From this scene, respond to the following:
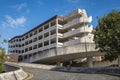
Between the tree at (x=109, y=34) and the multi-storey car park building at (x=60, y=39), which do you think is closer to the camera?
the tree at (x=109, y=34)

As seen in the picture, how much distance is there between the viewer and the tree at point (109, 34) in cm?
3181

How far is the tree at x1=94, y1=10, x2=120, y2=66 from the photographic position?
31.8m

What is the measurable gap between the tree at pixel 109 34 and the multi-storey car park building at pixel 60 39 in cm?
1206

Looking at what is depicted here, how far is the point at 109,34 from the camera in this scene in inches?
1259

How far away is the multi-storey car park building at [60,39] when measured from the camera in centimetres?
5083

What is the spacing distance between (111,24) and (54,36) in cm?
3552

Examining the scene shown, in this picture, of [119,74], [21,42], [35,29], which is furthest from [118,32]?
[21,42]

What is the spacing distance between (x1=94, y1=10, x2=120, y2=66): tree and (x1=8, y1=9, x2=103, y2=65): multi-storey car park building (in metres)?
12.1

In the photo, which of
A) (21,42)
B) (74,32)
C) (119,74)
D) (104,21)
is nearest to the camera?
(119,74)

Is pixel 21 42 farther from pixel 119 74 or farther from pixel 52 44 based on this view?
pixel 119 74

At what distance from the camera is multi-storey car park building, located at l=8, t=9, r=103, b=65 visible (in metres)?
50.8

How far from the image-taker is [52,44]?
6694 cm

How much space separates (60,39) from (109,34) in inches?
1422

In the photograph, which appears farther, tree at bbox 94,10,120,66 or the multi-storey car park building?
the multi-storey car park building
